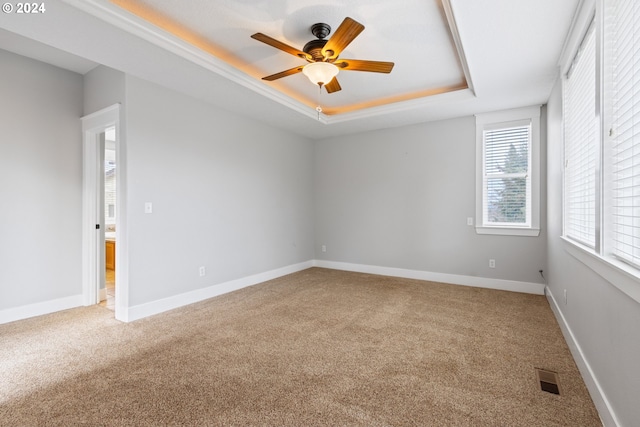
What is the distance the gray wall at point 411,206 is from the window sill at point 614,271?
2297 millimetres

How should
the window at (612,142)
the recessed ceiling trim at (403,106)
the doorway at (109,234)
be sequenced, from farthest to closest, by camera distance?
the doorway at (109,234), the recessed ceiling trim at (403,106), the window at (612,142)

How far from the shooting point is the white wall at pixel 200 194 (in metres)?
3.32

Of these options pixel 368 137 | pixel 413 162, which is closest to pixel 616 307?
pixel 413 162

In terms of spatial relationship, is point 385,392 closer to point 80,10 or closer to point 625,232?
point 625,232

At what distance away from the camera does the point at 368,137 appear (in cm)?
544

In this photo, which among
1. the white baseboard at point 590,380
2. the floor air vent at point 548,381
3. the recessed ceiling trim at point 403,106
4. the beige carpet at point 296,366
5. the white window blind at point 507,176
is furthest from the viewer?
the white window blind at point 507,176

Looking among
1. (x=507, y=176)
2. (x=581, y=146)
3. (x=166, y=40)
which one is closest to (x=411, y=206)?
(x=507, y=176)

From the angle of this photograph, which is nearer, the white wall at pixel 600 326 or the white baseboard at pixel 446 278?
the white wall at pixel 600 326

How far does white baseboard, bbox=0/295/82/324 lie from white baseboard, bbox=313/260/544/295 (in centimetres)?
380

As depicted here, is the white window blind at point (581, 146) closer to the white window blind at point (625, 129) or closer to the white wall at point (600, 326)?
the white wall at point (600, 326)

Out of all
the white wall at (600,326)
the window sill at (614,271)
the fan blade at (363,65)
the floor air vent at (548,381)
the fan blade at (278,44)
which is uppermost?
the fan blade at (278,44)

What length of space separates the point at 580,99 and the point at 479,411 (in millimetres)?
2441

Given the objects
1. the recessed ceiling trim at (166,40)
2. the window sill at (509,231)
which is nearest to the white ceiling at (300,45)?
the recessed ceiling trim at (166,40)

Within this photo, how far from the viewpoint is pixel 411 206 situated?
5.05 metres
